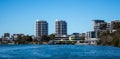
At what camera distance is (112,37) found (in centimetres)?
17700

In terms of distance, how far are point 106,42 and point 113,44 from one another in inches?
735

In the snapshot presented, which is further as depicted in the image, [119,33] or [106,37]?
[106,37]

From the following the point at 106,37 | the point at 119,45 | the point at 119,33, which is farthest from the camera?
the point at 106,37

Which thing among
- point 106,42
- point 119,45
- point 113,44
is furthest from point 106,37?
point 119,45

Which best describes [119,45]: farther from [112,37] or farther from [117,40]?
[112,37]

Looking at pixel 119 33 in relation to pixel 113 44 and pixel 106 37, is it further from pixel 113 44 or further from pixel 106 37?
pixel 106 37

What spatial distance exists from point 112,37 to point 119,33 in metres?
4.76

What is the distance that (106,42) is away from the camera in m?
194

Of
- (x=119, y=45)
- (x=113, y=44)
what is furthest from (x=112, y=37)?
(x=119, y=45)

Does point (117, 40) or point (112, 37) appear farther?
point (112, 37)

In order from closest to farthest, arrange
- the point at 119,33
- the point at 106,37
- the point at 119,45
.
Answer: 1. the point at 119,45
2. the point at 119,33
3. the point at 106,37

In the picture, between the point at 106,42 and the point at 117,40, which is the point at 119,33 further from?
the point at 106,42

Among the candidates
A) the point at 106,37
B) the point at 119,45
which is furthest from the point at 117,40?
the point at 106,37

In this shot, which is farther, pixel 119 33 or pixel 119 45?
pixel 119 33
